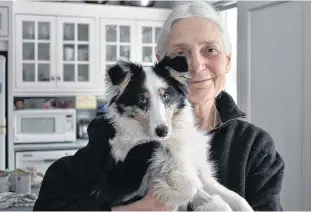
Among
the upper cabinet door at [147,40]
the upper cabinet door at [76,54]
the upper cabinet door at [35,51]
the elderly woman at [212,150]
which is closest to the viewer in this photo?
the elderly woman at [212,150]

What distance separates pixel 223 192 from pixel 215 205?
8 centimetres

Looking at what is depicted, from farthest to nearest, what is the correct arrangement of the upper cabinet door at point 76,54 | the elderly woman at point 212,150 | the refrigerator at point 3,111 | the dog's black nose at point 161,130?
the upper cabinet door at point 76,54 < the refrigerator at point 3,111 < the elderly woman at point 212,150 < the dog's black nose at point 161,130

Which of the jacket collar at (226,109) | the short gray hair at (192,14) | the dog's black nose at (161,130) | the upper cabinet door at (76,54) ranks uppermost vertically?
the upper cabinet door at (76,54)

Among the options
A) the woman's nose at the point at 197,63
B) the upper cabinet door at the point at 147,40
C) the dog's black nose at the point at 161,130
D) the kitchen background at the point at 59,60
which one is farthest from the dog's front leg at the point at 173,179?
the upper cabinet door at the point at 147,40

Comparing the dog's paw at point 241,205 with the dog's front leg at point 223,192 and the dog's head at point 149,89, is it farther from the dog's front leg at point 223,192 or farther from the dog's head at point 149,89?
the dog's head at point 149,89

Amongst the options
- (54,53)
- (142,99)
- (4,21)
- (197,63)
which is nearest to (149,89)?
(142,99)

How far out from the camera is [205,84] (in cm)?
116

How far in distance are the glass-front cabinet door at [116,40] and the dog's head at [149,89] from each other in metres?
3.54

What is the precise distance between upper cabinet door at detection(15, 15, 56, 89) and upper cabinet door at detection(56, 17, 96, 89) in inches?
3.5

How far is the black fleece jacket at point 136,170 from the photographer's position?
110 centimetres

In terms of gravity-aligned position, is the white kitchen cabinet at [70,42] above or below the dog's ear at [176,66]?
above

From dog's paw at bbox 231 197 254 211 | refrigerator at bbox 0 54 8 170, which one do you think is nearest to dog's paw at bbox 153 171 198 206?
dog's paw at bbox 231 197 254 211

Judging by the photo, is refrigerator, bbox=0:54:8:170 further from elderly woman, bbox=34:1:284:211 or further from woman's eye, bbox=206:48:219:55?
woman's eye, bbox=206:48:219:55

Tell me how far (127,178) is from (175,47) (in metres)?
0.35
